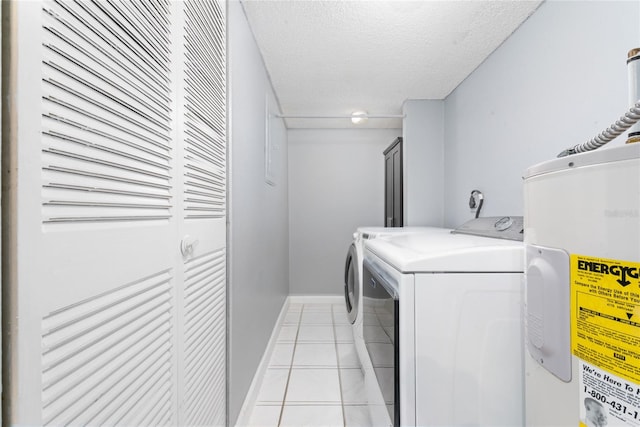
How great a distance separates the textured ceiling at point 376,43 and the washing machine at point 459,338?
1472 millimetres

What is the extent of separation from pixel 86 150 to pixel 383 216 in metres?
3.65

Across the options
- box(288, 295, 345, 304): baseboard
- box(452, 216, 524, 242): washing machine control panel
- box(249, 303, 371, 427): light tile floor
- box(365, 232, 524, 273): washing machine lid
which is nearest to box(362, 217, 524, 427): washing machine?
box(365, 232, 524, 273): washing machine lid

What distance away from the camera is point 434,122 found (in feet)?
9.93

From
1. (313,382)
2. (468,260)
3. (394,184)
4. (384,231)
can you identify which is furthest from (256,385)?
(394,184)

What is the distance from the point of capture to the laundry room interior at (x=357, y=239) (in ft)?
1.54

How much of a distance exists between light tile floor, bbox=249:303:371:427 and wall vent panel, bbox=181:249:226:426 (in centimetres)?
53

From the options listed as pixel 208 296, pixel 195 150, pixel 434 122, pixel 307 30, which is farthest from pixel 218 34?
pixel 434 122

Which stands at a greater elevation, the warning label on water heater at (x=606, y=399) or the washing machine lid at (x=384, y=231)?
the washing machine lid at (x=384, y=231)

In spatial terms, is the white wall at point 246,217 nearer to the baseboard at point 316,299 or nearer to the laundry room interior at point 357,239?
the laundry room interior at point 357,239

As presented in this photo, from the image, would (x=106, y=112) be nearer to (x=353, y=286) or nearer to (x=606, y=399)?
(x=606, y=399)

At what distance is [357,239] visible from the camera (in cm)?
219

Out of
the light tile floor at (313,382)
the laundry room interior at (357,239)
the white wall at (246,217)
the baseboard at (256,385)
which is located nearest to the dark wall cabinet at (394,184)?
the laundry room interior at (357,239)

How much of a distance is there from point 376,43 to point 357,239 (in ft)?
4.49

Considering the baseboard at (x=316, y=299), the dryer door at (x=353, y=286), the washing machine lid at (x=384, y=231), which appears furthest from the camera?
the baseboard at (x=316, y=299)
